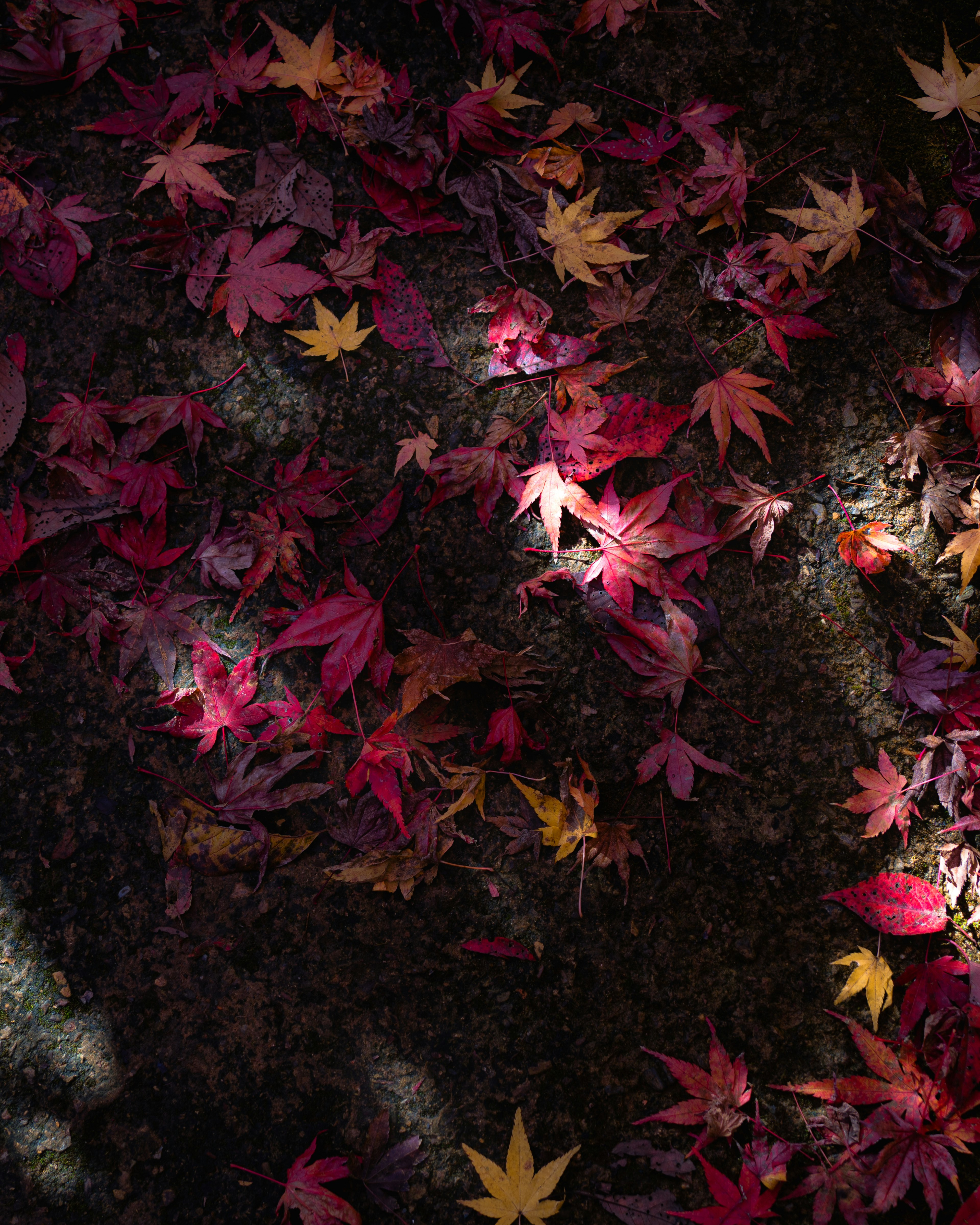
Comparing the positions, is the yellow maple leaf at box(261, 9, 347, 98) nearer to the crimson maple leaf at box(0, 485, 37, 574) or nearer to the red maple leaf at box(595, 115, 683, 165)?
the red maple leaf at box(595, 115, 683, 165)

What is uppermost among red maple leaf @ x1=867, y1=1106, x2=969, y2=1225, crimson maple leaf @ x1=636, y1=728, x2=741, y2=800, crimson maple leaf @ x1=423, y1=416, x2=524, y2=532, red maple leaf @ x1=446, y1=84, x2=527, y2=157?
red maple leaf @ x1=446, y1=84, x2=527, y2=157

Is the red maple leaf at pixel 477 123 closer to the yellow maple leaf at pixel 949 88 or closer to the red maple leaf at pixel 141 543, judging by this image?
the yellow maple leaf at pixel 949 88

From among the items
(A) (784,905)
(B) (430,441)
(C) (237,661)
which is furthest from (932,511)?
(C) (237,661)

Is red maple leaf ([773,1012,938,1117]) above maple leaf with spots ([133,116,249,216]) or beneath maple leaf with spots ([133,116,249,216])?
beneath

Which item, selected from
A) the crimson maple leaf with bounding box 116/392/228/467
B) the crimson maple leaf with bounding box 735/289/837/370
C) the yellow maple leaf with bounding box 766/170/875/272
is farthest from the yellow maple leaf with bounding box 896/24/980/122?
the crimson maple leaf with bounding box 116/392/228/467

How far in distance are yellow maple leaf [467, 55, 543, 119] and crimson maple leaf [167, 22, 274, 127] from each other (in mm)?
616

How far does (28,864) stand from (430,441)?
5.25 feet

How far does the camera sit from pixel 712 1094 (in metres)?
1.79

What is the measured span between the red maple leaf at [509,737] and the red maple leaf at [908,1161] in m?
1.24

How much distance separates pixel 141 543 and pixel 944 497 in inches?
87.6

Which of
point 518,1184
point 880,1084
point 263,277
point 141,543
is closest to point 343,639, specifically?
point 141,543

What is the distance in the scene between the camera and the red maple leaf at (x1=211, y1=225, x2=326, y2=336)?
2.04 meters

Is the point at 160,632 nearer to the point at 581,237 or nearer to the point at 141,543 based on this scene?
the point at 141,543

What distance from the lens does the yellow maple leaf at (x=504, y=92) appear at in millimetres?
2029
